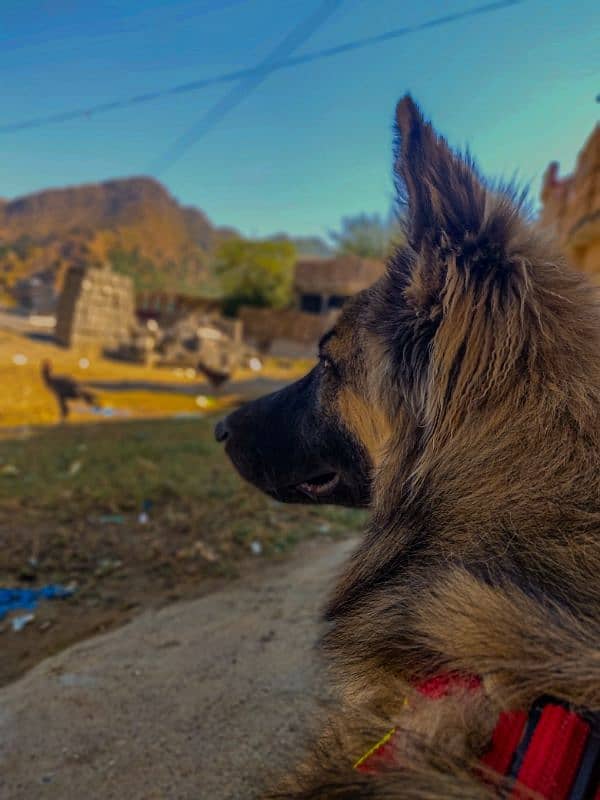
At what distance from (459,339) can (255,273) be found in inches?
1677

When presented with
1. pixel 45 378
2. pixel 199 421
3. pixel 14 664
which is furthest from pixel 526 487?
pixel 45 378

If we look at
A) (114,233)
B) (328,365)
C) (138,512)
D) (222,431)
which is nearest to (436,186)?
(328,365)

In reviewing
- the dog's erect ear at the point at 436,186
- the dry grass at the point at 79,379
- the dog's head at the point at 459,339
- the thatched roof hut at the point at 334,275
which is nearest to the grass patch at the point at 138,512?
the dog's head at the point at 459,339

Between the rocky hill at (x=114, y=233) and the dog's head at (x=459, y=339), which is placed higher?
the rocky hill at (x=114, y=233)

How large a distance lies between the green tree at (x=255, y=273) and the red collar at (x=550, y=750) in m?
41.9

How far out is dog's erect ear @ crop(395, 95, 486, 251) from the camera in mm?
1638

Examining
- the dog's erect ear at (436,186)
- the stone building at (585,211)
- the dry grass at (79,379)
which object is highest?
the stone building at (585,211)

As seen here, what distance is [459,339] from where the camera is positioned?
1576 mm

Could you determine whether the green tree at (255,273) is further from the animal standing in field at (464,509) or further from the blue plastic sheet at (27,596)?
the animal standing in field at (464,509)

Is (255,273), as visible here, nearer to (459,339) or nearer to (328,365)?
(328,365)

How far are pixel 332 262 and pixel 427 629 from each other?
41276 mm

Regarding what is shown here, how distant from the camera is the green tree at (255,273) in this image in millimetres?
42375

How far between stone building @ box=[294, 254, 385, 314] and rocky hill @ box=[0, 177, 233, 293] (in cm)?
4144

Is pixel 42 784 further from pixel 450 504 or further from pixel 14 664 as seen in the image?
pixel 450 504
